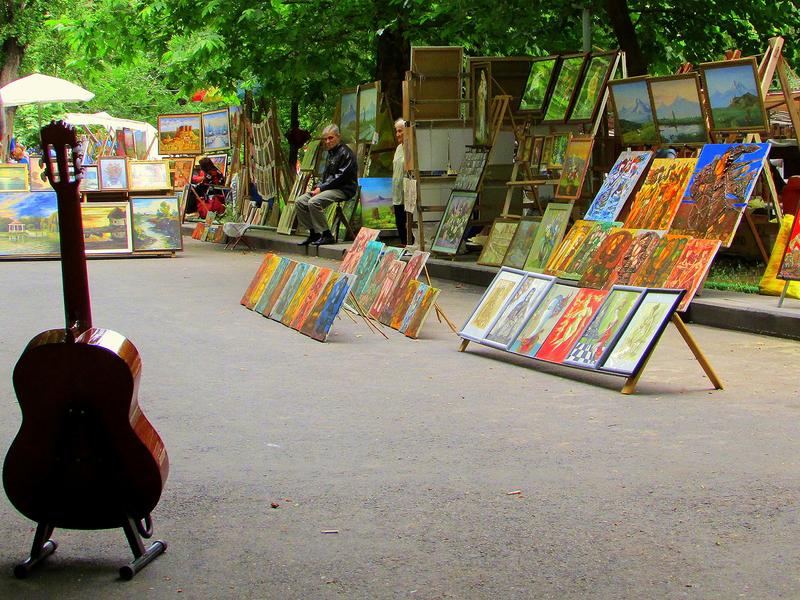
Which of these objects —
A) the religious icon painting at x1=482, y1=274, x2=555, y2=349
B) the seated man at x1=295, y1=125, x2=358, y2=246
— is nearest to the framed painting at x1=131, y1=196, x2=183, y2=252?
the seated man at x1=295, y1=125, x2=358, y2=246

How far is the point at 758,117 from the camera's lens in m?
12.4

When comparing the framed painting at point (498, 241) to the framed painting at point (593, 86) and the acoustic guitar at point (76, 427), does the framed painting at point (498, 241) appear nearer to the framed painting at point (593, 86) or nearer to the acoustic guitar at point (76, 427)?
the framed painting at point (593, 86)

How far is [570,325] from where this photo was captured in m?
8.89

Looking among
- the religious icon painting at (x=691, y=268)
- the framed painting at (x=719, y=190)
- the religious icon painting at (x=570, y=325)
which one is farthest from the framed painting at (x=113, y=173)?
the religious icon painting at (x=570, y=325)

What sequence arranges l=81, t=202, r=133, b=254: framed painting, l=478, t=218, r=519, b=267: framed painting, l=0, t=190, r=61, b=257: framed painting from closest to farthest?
1. l=478, t=218, r=519, b=267: framed painting
2. l=0, t=190, r=61, b=257: framed painting
3. l=81, t=202, r=133, b=254: framed painting

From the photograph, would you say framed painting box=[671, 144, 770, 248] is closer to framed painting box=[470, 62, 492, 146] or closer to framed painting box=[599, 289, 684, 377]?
framed painting box=[599, 289, 684, 377]

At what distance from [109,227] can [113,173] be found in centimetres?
89

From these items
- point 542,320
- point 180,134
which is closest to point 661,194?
point 542,320

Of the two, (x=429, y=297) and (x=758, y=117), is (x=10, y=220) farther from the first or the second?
(x=758, y=117)

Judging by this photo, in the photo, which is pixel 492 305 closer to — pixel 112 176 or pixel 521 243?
pixel 521 243

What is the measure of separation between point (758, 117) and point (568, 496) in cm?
793

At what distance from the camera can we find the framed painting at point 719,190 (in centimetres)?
1169

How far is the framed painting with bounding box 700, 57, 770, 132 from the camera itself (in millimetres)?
12367

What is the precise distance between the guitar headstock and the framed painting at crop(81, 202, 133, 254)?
14870 millimetres
